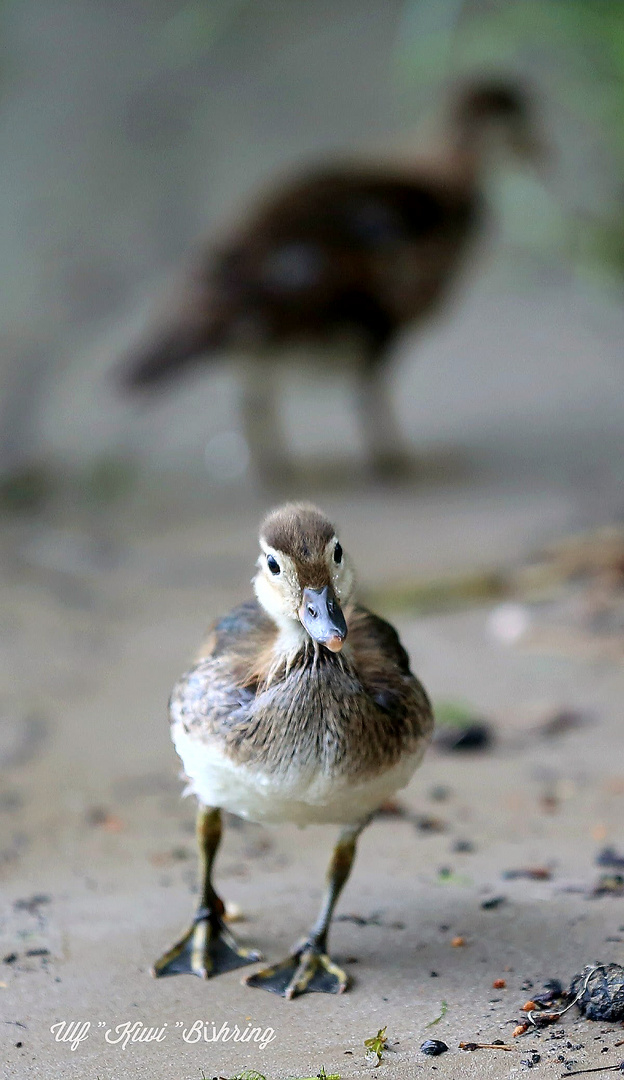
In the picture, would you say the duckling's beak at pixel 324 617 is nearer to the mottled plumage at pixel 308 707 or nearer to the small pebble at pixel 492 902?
the mottled plumage at pixel 308 707

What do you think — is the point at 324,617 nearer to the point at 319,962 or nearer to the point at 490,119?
the point at 319,962

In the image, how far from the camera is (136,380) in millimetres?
6930

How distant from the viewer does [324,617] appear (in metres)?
2.62

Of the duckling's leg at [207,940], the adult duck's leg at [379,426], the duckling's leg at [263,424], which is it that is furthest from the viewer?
the adult duck's leg at [379,426]

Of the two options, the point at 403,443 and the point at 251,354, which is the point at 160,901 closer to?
the point at 251,354

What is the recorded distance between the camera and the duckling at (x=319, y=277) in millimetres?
6883

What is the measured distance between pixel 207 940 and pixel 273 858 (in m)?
0.64

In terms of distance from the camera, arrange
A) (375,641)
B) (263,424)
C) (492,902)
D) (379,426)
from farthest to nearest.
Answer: (379,426) < (263,424) < (492,902) < (375,641)

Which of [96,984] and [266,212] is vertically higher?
[266,212]

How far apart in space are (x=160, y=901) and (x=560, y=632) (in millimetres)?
2279

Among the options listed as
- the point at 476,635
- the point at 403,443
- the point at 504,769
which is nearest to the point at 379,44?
the point at 403,443

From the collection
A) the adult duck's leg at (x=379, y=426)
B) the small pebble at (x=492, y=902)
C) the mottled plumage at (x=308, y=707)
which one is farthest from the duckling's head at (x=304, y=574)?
the adult duck's leg at (x=379, y=426)

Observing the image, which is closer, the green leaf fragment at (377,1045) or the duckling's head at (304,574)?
the green leaf fragment at (377,1045)

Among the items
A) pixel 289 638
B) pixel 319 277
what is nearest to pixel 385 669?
pixel 289 638
